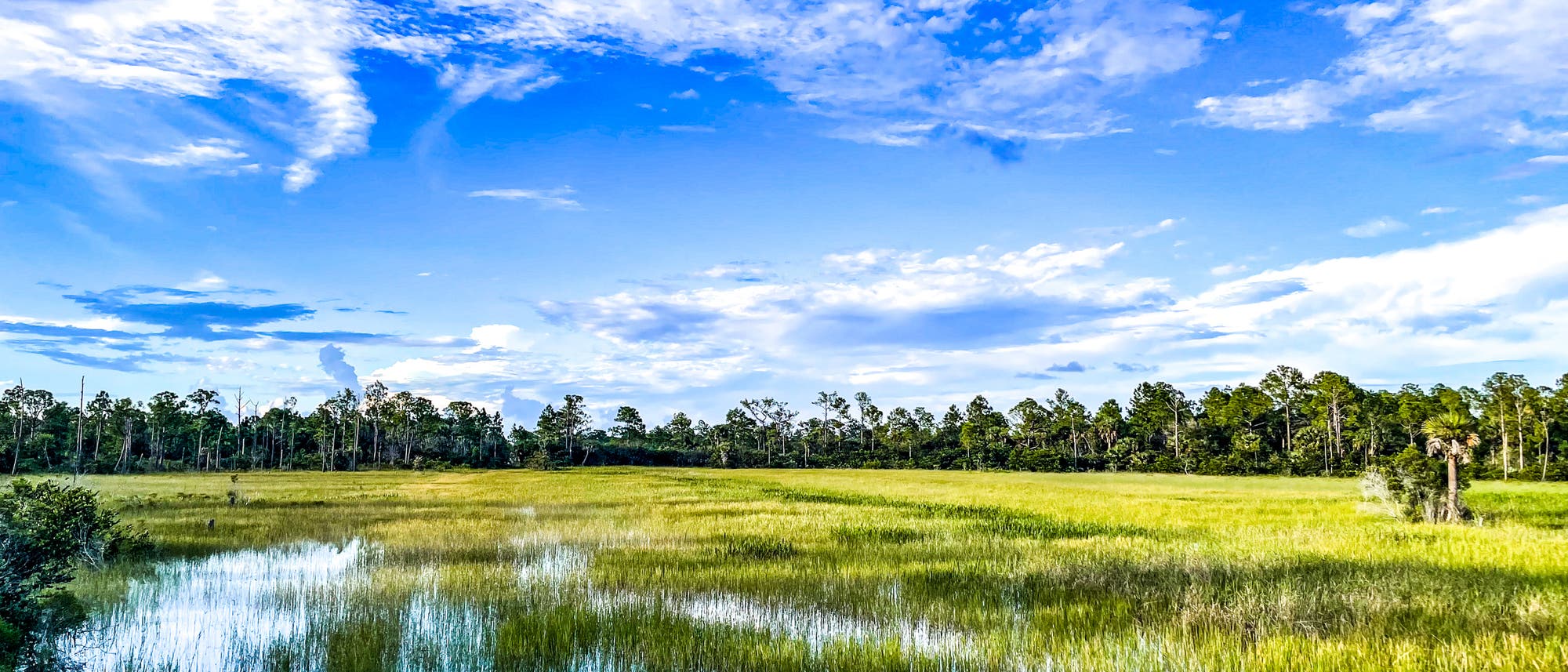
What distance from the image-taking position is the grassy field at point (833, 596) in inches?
300

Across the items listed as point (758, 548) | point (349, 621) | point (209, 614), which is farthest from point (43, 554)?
point (758, 548)

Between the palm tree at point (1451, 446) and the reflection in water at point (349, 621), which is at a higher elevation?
the palm tree at point (1451, 446)

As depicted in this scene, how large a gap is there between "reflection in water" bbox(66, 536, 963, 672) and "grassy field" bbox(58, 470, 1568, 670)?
1.7 inches

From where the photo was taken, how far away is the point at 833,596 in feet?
34.6

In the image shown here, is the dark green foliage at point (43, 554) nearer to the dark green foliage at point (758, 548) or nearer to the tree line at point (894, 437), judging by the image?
the dark green foliage at point (758, 548)

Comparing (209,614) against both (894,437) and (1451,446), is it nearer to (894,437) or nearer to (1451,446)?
(1451,446)

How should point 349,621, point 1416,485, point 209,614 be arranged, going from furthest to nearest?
Answer: 1. point 1416,485
2. point 209,614
3. point 349,621

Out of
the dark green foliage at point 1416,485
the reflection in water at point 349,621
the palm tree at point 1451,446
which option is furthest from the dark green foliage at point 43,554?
the palm tree at point 1451,446

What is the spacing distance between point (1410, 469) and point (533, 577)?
80.0 ft

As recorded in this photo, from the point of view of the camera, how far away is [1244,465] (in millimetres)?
79812

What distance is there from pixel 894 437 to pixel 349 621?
117908 millimetres

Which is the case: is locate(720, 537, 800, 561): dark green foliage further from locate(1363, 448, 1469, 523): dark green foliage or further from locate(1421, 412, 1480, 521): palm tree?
locate(1421, 412, 1480, 521): palm tree

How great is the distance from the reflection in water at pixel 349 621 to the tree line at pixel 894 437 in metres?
73.3

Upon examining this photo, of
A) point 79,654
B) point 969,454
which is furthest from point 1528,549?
point 969,454
